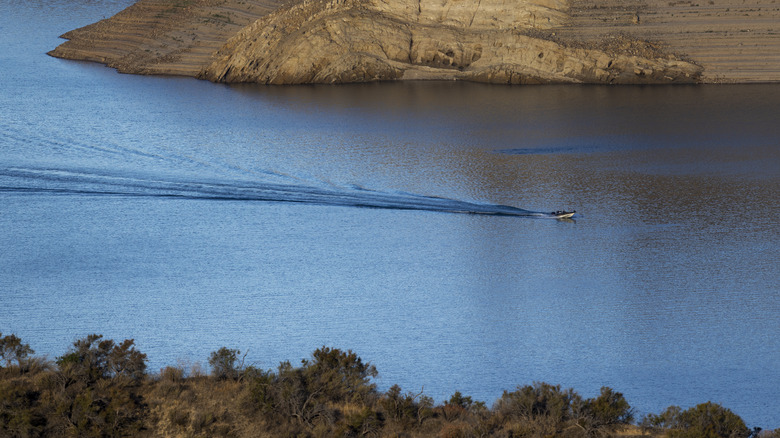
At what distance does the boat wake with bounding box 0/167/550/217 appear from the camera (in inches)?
1251

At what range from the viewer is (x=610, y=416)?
58.1ft

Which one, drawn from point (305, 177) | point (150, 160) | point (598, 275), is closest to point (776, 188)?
point (598, 275)

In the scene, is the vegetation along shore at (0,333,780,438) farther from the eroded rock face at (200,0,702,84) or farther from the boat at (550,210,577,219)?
the eroded rock face at (200,0,702,84)

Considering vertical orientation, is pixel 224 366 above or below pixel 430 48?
below

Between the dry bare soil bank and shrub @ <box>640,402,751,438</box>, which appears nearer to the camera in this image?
shrub @ <box>640,402,751,438</box>

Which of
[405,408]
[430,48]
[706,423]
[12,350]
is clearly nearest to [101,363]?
[12,350]

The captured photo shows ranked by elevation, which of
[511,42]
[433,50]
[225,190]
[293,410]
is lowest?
[293,410]

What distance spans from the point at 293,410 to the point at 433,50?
35586mm

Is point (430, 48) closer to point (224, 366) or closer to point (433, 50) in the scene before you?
point (433, 50)

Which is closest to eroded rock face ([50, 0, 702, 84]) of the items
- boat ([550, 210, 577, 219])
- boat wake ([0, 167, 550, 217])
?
boat wake ([0, 167, 550, 217])

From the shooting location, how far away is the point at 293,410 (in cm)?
1803

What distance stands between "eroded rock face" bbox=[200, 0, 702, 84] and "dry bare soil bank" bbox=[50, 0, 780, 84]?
2.1 inches

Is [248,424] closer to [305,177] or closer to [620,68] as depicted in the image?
[305,177]

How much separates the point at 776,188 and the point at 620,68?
57.2ft
